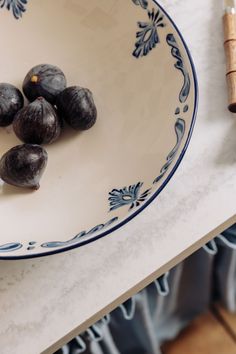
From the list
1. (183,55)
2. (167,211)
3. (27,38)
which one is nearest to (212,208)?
(167,211)

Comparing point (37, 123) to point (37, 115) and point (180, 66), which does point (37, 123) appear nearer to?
point (37, 115)

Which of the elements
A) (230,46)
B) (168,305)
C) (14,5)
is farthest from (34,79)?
(168,305)

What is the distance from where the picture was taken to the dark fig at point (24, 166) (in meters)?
0.40

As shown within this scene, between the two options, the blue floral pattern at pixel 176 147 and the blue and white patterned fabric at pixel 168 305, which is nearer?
the blue floral pattern at pixel 176 147

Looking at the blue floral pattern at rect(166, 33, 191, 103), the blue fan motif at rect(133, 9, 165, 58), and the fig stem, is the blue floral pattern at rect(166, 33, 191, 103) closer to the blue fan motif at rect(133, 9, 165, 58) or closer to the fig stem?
the blue fan motif at rect(133, 9, 165, 58)

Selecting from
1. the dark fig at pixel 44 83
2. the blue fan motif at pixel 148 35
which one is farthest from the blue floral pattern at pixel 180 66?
the dark fig at pixel 44 83

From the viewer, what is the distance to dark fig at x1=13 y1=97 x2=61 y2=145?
42 centimetres

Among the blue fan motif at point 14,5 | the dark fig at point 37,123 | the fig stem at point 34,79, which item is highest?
the blue fan motif at point 14,5

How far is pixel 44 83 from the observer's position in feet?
1.50

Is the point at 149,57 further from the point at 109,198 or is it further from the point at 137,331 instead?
the point at 137,331

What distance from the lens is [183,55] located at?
0.43 meters

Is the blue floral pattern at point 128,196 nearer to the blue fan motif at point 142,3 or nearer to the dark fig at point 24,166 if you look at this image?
the dark fig at point 24,166

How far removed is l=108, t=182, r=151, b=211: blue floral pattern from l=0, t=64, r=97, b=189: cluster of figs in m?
0.08

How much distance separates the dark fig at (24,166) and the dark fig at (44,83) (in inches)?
2.8
